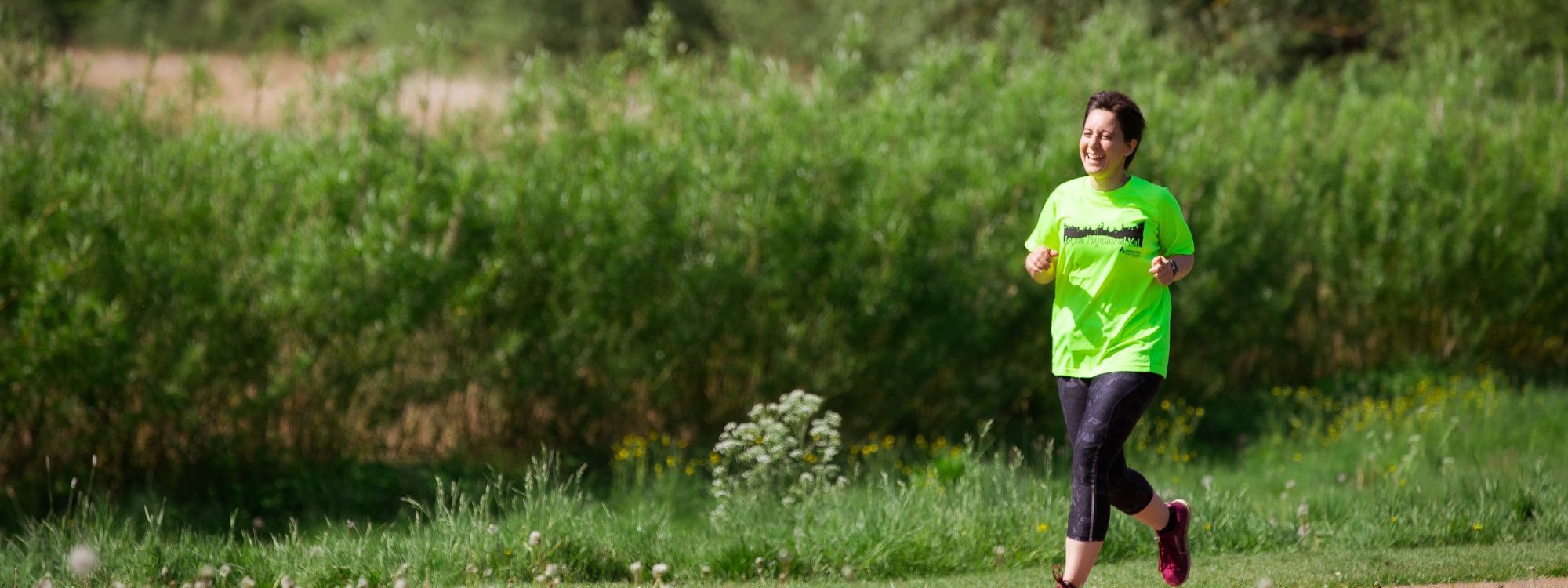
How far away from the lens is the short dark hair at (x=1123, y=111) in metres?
4.41

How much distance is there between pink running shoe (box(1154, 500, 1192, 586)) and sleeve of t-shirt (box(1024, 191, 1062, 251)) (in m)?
1.02

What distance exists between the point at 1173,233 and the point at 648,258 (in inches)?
184

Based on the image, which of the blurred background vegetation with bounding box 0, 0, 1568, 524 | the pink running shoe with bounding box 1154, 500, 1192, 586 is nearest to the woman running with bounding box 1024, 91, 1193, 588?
the pink running shoe with bounding box 1154, 500, 1192, 586

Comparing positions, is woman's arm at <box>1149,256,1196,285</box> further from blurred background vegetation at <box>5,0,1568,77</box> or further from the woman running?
blurred background vegetation at <box>5,0,1568,77</box>

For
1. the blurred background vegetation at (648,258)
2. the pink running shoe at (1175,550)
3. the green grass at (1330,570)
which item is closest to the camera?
the pink running shoe at (1175,550)

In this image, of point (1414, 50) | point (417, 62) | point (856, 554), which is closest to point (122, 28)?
point (417, 62)

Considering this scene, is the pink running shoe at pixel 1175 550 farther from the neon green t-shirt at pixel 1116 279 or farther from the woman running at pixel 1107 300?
the neon green t-shirt at pixel 1116 279

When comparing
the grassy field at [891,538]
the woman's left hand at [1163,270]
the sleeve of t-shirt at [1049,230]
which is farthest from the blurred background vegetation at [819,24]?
the woman's left hand at [1163,270]

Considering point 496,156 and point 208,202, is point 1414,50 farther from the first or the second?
point 208,202

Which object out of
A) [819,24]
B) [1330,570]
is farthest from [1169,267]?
[819,24]

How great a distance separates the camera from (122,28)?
90.4 ft

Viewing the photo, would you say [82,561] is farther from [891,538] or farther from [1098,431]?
[1098,431]

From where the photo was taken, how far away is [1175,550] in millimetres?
4809

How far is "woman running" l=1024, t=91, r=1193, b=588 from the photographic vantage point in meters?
4.37
